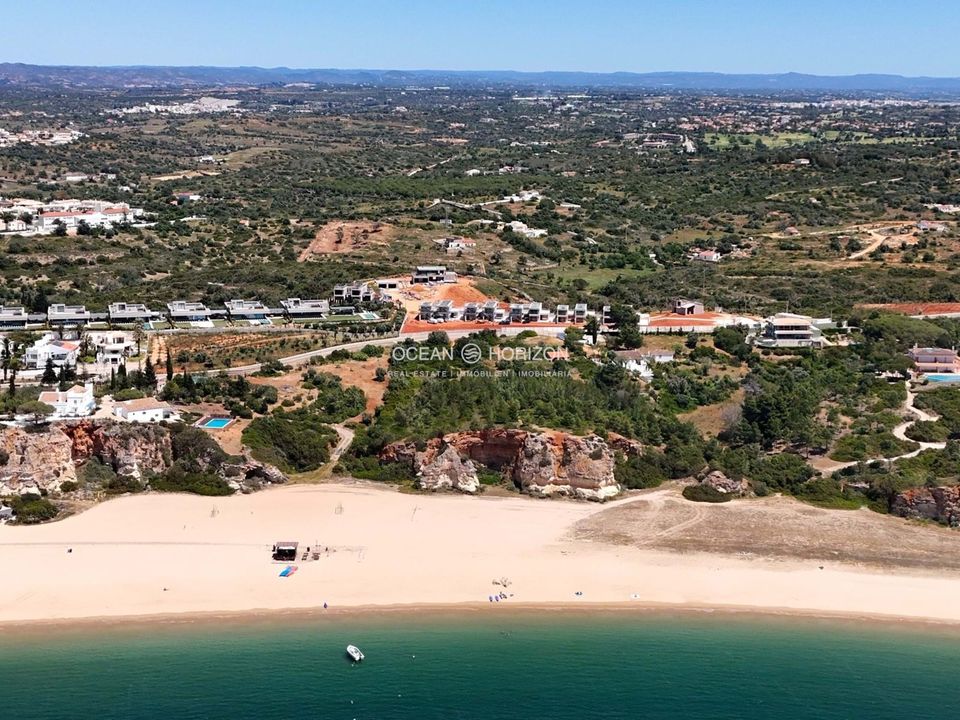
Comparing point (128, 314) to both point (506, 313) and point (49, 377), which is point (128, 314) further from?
point (506, 313)

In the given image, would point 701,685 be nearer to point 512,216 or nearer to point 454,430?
point 454,430

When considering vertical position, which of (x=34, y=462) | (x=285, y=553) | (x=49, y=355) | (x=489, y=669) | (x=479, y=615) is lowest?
(x=489, y=669)

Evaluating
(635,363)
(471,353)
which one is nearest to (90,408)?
(471,353)

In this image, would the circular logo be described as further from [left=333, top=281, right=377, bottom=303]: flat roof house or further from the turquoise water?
the turquoise water

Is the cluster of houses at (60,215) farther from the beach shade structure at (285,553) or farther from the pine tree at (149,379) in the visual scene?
the beach shade structure at (285,553)

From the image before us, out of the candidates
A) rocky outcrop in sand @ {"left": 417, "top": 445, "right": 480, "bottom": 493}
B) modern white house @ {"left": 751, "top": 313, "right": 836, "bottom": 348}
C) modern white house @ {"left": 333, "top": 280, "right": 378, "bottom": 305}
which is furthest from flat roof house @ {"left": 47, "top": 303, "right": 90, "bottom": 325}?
modern white house @ {"left": 751, "top": 313, "right": 836, "bottom": 348}

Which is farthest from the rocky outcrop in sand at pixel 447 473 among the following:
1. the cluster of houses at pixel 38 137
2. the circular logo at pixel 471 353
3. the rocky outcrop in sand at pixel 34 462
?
the cluster of houses at pixel 38 137

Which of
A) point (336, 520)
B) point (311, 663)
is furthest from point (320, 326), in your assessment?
point (311, 663)
